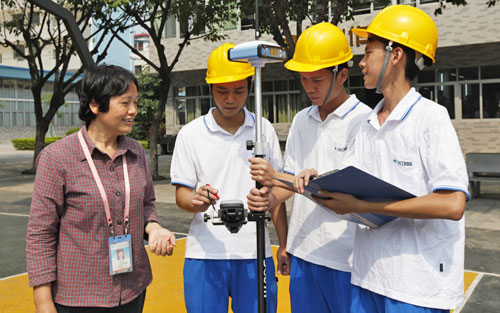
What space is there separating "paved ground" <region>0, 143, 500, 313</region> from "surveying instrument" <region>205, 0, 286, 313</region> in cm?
343

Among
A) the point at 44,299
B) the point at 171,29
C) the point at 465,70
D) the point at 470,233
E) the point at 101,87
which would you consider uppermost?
the point at 171,29

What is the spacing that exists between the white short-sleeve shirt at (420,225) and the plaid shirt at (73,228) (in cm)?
122

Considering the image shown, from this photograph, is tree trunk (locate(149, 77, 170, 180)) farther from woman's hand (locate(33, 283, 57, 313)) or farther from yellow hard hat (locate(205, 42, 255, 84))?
woman's hand (locate(33, 283, 57, 313))

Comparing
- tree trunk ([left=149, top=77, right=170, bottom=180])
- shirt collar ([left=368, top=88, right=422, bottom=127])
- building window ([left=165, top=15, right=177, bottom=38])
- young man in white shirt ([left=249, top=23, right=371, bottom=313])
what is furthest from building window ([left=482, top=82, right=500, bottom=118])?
shirt collar ([left=368, top=88, right=422, bottom=127])

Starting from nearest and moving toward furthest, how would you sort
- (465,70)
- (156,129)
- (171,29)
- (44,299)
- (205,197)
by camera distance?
(44,299), (205,197), (156,129), (465,70), (171,29)

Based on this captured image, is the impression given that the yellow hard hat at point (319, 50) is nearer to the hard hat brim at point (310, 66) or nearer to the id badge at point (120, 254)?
the hard hat brim at point (310, 66)

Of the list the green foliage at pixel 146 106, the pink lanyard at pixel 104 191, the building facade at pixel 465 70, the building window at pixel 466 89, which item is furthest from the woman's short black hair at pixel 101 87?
the green foliage at pixel 146 106

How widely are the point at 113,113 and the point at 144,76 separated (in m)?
38.2

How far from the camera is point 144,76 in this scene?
130 feet

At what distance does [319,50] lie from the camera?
3.03m

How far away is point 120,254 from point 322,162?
1.20 metres

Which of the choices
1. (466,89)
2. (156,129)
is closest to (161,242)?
(156,129)

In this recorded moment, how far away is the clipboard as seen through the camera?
2088 mm

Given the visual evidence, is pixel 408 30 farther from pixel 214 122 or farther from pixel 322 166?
pixel 214 122
